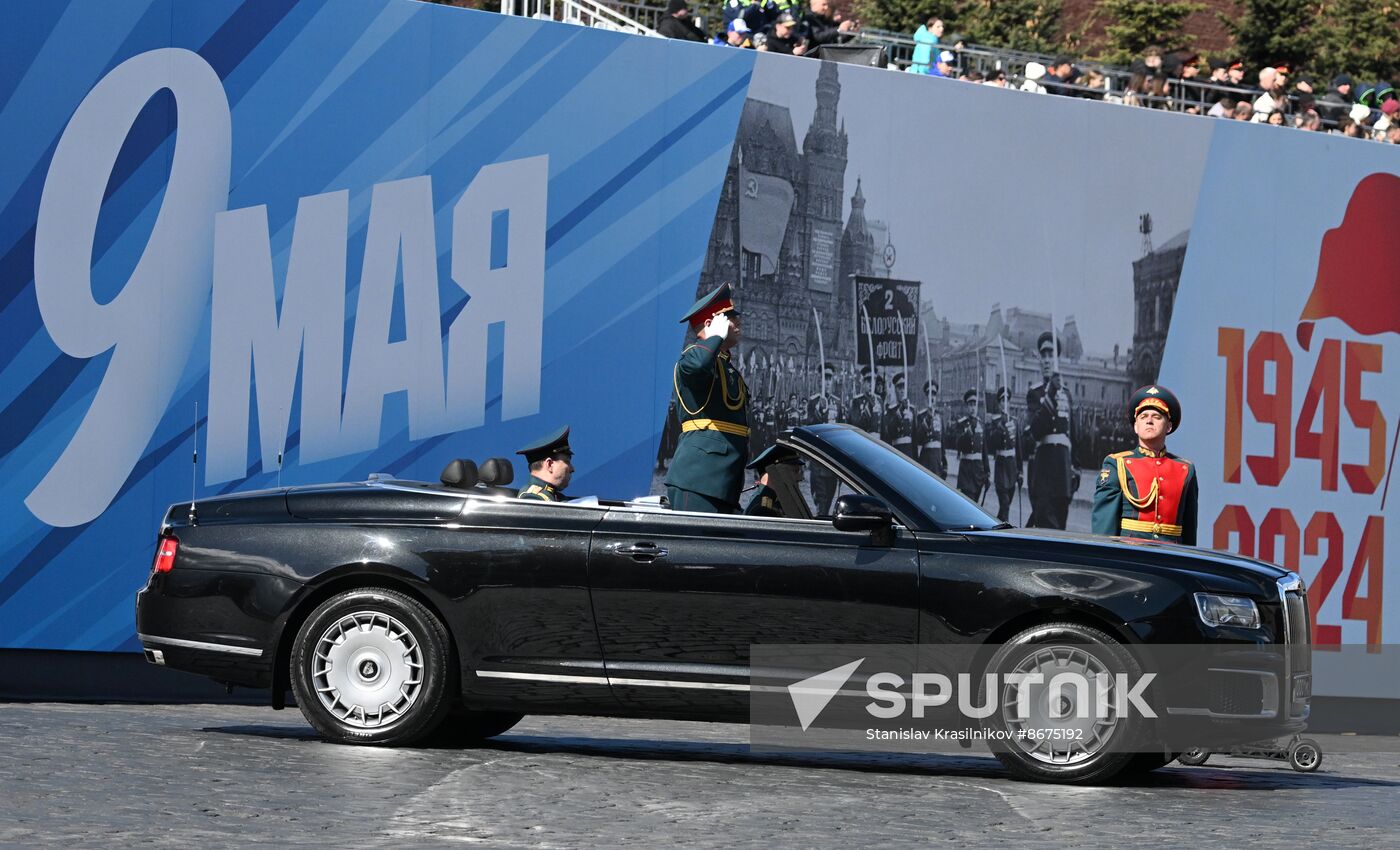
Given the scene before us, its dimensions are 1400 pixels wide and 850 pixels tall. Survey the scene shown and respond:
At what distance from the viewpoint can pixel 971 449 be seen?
55.4 ft

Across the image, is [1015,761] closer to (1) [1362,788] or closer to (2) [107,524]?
(1) [1362,788]

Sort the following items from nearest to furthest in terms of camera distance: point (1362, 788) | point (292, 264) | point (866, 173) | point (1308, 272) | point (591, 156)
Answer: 1. point (1362, 788)
2. point (292, 264)
3. point (591, 156)
4. point (866, 173)
5. point (1308, 272)

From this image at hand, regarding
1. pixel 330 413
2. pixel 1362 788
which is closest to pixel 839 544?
pixel 1362 788

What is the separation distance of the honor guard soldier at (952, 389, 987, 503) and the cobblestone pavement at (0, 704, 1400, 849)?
7.17 meters

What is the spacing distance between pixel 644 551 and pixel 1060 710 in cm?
186

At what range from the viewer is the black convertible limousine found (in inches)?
316

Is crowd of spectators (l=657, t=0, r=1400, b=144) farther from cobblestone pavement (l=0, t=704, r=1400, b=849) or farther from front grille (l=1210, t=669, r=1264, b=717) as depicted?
front grille (l=1210, t=669, r=1264, b=717)

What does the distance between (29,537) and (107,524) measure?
1.67ft

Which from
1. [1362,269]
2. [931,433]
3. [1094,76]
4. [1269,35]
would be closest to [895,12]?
[1269,35]

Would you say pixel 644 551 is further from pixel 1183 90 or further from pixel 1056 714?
pixel 1183 90

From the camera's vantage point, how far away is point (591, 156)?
49.5 ft

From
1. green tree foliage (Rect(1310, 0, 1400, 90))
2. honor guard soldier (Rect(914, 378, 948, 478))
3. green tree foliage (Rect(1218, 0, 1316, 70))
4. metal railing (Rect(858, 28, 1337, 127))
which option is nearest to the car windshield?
honor guard soldier (Rect(914, 378, 948, 478))

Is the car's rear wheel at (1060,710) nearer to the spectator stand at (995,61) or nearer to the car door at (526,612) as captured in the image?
Answer: the car door at (526,612)

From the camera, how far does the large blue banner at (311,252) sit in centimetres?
1323
